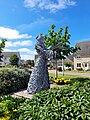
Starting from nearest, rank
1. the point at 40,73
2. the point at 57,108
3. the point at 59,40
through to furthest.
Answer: the point at 57,108 → the point at 40,73 → the point at 59,40

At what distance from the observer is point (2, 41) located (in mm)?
23828

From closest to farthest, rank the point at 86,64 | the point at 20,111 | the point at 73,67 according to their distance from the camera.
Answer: the point at 20,111
the point at 86,64
the point at 73,67

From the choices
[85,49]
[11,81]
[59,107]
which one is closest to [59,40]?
[11,81]

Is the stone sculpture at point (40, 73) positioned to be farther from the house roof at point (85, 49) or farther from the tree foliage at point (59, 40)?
the house roof at point (85, 49)

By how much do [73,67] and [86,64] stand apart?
5.44 meters

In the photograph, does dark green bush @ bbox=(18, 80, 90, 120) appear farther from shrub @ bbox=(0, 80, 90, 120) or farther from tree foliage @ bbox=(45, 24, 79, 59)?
tree foliage @ bbox=(45, 24, 79, 59)

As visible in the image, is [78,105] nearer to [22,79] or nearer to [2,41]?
[22,79]

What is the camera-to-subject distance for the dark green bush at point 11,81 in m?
11.9

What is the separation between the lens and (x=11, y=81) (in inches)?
499

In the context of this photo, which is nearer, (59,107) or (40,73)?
(59,107)

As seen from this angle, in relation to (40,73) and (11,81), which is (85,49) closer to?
(11,81)

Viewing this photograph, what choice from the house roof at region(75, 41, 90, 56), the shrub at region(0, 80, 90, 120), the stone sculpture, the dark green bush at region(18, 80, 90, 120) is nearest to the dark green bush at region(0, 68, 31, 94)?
the stone sculpture

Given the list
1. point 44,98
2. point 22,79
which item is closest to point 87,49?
point 22,79

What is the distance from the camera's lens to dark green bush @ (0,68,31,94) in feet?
39.1
